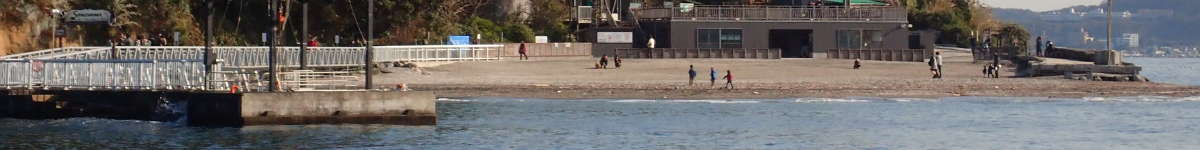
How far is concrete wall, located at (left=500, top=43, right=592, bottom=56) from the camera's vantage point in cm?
9062

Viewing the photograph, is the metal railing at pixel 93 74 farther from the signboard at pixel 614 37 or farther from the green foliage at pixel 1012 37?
the green foliage at pixel 1012 37

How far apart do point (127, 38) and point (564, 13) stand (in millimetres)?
31206

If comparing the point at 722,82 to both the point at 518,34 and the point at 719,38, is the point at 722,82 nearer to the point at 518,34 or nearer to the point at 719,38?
the point at 518,34

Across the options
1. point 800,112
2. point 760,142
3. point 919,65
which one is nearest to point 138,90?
point 760,142

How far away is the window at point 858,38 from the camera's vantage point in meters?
99.9

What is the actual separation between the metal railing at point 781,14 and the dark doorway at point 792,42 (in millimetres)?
998

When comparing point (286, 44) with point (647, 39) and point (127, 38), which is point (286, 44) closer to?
point (127, 38)

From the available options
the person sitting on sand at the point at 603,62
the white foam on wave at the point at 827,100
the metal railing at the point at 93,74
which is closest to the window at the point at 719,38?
the person sitting on sand at the point at 603,62

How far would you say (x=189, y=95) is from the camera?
173ft

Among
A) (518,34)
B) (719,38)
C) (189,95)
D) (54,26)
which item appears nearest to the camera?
(189,95)

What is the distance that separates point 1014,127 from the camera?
5722 centimetres

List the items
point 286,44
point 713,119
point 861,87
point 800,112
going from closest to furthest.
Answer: point 713,119 < point 800,112 < point 861,87 < point 286,44

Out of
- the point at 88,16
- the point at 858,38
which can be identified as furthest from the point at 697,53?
the point at 88,16

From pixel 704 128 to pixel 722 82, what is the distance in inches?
792
